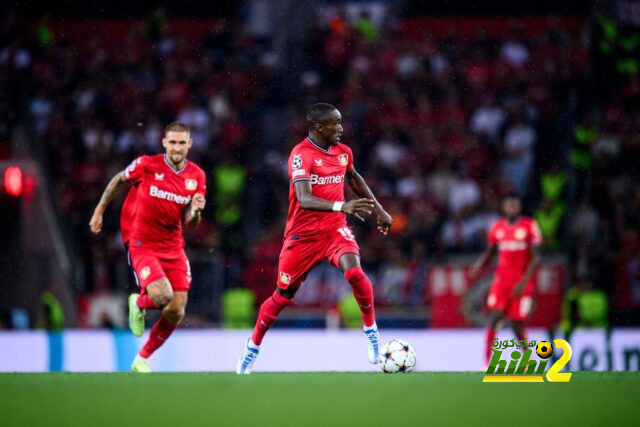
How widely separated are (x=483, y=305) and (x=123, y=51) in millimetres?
8429

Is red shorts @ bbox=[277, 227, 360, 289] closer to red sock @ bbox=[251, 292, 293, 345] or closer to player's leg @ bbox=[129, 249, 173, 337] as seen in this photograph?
red sock @ bbox=[251, 292, 293, 345]

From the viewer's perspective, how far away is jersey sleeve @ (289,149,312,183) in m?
7.57

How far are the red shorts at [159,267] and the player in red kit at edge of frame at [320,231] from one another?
0.96m

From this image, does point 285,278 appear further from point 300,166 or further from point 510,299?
point 510,299

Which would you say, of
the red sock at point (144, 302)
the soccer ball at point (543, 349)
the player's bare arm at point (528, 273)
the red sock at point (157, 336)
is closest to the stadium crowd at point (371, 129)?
the player's bare arm at point (528, 273)

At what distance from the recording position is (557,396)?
5918 mm

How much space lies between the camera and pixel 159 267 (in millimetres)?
8383

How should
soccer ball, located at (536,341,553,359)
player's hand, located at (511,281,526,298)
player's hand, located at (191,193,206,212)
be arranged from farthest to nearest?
1. player's hand, located at (511,281,526,298)
2. player's hand, located at (191,193,206,212)
3. soccer ball, located at (536,341,553,359)

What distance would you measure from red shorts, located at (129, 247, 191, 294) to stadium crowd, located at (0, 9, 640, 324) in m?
5.49

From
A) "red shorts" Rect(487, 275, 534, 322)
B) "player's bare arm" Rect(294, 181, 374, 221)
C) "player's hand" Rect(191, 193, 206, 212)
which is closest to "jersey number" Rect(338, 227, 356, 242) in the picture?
"player's bare arm" Rect(294, 181, 374, 221)

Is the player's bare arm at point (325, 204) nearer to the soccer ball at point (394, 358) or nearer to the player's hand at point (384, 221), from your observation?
the player's hand at point (384, 221)

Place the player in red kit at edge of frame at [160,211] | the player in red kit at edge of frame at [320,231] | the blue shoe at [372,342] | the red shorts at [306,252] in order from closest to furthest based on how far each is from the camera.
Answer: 1. the player in red kit at edge of frame at [320,231]
2. the blue shoe at [372,342]
3. the red shorts at [306,252]
4. the player in red kit at edge of frame at [160,211]

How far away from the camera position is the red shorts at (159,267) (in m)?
8.34

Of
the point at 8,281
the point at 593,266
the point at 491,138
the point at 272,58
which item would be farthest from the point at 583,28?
the point at 8,281
